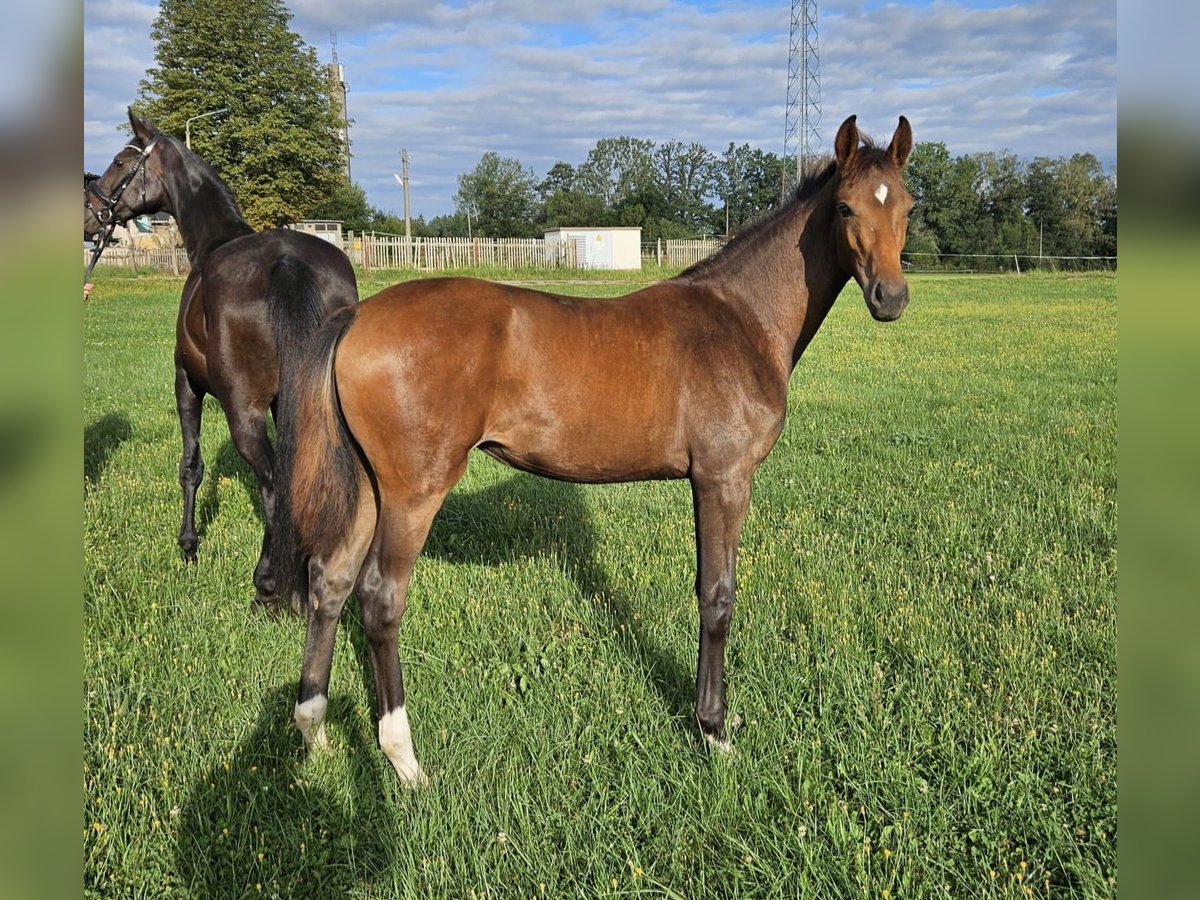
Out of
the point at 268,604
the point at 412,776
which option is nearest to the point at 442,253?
the point at 268,604

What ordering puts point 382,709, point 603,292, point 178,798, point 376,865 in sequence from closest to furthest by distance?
1. point 376,865
2. point 178,798
3. point 382,709
4. point 603,292

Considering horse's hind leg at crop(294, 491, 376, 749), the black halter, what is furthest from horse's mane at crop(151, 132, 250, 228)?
horse's hind leg at crop(294, 491, 376, 749)

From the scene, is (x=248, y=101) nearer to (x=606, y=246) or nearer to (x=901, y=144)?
(x=606, y=246)

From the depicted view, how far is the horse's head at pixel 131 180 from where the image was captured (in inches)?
244

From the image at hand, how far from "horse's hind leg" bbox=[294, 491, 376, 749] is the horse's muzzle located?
2435 millimetres

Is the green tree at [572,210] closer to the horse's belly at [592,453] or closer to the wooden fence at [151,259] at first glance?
the wooden fence at [151,259]

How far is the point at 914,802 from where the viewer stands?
119 inches

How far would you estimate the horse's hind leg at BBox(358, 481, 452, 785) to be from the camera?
3.33 metres

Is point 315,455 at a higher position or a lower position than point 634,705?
higher

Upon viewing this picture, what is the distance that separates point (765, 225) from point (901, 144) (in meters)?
0.71

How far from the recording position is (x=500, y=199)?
79.4 m

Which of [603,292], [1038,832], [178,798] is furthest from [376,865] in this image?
[603,292]

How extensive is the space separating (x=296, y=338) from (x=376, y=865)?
8.61 ft
